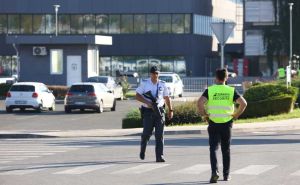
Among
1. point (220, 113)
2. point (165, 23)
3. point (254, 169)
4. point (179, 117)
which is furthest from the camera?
point (165, 23)

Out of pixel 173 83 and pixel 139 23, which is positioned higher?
pixel 139 23

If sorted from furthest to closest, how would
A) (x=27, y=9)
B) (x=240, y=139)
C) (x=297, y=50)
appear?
(x=27, y=9) → (x=297, y=50) → (x=240, y=139)

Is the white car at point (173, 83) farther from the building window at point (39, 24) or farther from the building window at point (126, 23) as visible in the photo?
the building window at point (39, 24)

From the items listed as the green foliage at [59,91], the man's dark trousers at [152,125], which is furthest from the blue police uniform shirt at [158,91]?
the green foliage at [59,91]

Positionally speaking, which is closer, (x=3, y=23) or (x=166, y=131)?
(x=166, y=131)

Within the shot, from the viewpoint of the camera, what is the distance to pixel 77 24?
90.6 m

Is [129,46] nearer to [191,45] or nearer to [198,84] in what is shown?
[191,45]

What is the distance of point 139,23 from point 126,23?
1292 millimetres

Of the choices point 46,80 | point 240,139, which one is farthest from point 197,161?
point 46,80

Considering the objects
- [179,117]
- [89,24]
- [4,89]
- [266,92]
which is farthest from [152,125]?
[89,24]

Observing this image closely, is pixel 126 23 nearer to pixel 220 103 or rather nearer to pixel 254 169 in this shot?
pixel 254 169

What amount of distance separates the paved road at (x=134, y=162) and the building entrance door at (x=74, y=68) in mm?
33421

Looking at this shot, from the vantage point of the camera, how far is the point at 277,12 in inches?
3356

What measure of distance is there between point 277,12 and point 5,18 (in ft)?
Result: 86.9
